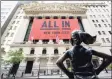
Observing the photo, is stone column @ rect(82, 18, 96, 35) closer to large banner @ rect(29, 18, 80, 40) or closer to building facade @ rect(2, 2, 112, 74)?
building facade @ rect(2, 2, 112, 74)

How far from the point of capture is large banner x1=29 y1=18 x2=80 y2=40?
34.4 m

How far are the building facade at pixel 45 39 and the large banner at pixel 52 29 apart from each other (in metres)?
0.94

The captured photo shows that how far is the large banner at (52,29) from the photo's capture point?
34375mm

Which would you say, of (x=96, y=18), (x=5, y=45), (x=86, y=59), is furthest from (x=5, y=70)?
(x=96, y=18)

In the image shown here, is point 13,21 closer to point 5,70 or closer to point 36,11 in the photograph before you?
point 36,11

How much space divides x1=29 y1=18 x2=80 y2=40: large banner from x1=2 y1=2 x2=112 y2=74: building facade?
94cm

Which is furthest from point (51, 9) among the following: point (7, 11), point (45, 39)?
point (45, 39)

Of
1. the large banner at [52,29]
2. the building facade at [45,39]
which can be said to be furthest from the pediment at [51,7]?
the large banner at [52,29]

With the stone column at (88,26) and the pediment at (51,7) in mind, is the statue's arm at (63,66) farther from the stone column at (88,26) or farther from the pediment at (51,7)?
the pediment at (51,7)

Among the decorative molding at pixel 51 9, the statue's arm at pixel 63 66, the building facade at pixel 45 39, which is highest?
the statue's arm at pixel 63 66

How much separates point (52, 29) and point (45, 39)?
3341 millimetres

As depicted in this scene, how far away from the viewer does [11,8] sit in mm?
45969

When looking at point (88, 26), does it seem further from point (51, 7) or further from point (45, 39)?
point (51, 7)

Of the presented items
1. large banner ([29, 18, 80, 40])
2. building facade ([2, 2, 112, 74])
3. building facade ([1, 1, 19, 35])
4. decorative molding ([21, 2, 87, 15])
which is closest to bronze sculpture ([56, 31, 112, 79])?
building facade ([2, 2, 112, 74])
